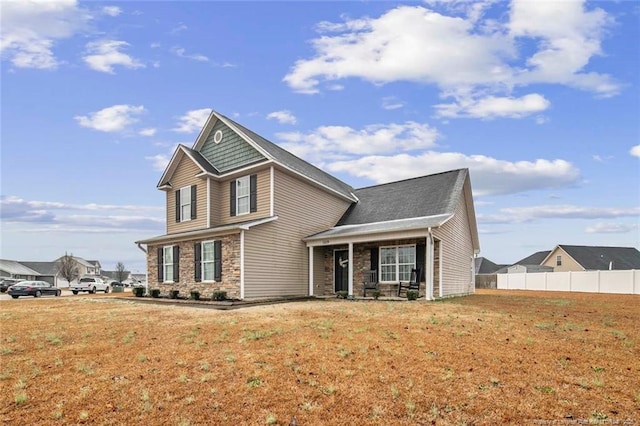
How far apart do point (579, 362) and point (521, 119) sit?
44.6ft

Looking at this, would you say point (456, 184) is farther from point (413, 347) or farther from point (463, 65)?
point (413, 347)

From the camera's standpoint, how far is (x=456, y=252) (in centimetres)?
1984

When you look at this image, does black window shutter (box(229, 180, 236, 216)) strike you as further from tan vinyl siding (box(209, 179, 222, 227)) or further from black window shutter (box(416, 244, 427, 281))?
black window shutter (box(416, 244, 427, 281))

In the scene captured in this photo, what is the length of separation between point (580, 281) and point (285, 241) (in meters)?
25.3

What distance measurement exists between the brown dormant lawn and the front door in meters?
8.97

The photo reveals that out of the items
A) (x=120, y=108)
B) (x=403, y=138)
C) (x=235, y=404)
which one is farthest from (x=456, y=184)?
(x=235, y=404)

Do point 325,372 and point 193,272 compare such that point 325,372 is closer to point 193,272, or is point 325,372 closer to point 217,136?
point 193,272

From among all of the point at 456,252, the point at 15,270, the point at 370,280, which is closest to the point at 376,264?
the point at 370,280

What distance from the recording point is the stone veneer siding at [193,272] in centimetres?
1584

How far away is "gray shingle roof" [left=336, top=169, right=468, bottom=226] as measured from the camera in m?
18.4

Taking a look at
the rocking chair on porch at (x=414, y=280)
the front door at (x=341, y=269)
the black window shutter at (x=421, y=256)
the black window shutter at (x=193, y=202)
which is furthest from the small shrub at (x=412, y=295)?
the black window shutter at (x=193, y=202)

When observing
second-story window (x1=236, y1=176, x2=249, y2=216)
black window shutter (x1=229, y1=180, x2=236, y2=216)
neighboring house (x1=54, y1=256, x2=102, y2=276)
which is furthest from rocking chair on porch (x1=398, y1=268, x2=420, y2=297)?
neighboring house (x1=54, y1=256, x2=102, y2=276)

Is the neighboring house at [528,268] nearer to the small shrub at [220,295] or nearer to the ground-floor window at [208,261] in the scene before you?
the ground-floor window at [208,261]

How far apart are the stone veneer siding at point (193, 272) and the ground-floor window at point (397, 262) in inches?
251
